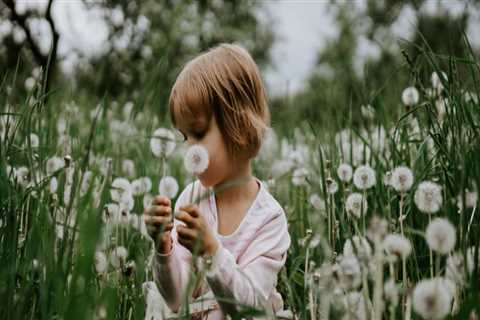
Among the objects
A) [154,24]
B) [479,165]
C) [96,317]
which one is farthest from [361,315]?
[154,24]

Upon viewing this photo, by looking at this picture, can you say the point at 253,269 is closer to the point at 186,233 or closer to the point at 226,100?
the point at 186,233

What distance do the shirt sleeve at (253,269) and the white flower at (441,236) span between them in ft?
2.14

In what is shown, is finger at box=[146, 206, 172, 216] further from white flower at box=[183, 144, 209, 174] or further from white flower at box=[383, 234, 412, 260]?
white flower at box=[383, 234, 412, 260]

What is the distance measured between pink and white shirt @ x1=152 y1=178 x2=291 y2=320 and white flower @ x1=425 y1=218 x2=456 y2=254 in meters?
0.77

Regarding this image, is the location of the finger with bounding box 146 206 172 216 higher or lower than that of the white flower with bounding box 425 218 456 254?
higher

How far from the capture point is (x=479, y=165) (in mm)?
1245

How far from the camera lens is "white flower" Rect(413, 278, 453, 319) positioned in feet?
3.18

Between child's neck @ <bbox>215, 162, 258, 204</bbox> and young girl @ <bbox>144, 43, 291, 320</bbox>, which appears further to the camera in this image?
child's neck @ <bbox>215, 162, 258, 204</bbox>

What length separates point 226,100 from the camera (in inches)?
77.7

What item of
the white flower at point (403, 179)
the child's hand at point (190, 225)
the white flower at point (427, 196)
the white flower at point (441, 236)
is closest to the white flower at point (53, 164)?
the child's hand at point (190, 225)

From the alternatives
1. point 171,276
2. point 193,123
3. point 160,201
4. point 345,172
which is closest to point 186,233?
point 160,201

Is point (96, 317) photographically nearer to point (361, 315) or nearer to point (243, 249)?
point (361, 315)

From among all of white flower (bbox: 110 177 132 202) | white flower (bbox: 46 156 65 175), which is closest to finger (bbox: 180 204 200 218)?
white flower (bbox: 110 177 132 202)

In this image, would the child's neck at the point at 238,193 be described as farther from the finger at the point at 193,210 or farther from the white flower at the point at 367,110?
the white flower at the point at 367,110
